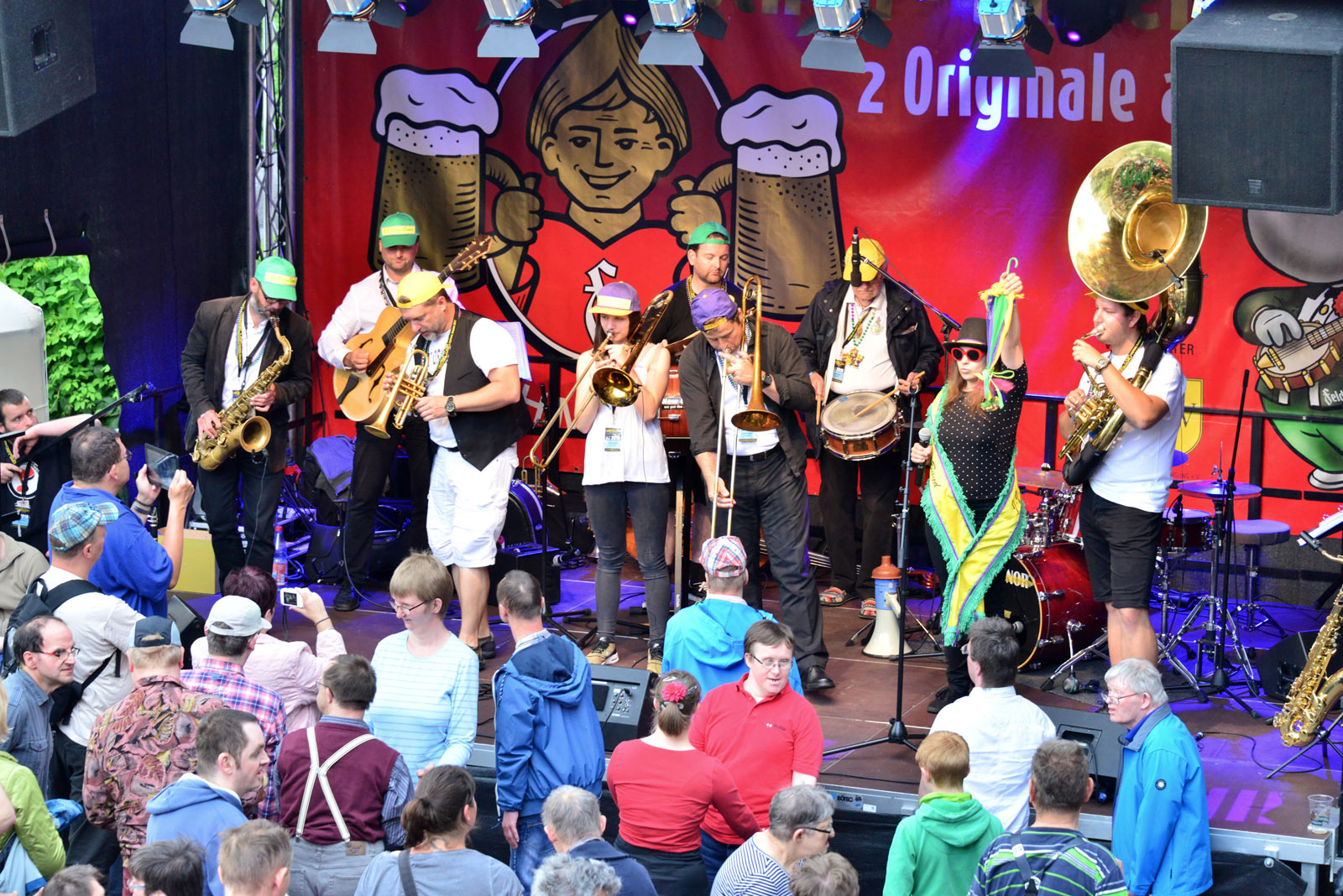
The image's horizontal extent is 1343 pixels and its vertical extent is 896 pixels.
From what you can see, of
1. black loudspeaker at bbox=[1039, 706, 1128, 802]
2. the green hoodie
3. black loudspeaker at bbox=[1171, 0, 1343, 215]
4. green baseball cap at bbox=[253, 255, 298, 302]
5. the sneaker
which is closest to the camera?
black loudspeaker at bbox=[1171, 0, 1343, 215]

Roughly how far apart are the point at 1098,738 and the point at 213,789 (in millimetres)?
3464

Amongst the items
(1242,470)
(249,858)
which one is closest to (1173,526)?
(1242,470)

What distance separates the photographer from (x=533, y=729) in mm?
5105

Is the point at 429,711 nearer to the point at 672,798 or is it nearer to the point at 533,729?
the point at 533,729

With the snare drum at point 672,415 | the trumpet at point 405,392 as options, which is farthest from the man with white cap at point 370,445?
the snare drum at point 672,415

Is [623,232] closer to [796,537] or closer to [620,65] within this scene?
[620,65]

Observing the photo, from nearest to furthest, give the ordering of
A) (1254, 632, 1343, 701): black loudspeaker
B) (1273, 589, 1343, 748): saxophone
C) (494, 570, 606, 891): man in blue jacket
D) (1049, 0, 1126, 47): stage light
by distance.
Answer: (494, 570, 606, 891): man in blue jacket
(1273, 589, 1343, 748): saxophone
(1254, 632, 1343, 701): black loudspeaker
(1049, 0, 1126, 47): stage light

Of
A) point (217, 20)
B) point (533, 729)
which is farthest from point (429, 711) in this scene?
point (217, 20)

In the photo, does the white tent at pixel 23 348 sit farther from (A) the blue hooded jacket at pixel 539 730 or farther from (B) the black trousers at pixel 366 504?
(A) the blue hooded jacket at pixel 539 730

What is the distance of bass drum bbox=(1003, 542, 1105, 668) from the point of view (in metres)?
7.59

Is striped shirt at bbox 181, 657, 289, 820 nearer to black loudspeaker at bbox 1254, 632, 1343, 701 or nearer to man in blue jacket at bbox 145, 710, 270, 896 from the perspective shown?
man in blue jacket at bbox 145, 710, 270, 896

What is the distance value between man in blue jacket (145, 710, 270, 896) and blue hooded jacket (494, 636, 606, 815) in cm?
90

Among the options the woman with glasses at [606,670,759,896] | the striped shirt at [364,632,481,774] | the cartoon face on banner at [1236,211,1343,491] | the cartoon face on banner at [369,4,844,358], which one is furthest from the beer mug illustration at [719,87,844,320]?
the woman with glasses at [606,670,759,896]

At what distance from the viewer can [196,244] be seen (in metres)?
9.71
